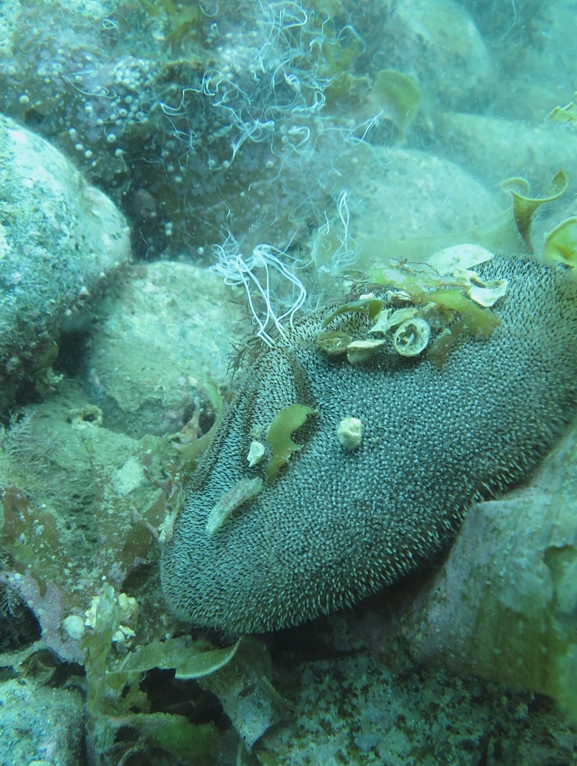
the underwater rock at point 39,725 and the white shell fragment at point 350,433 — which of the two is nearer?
the underwater rock at point 39,725

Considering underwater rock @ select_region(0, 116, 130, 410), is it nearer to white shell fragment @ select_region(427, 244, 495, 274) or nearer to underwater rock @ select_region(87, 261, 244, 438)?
underwater rock @ select_region(87, 261, 244, 438)

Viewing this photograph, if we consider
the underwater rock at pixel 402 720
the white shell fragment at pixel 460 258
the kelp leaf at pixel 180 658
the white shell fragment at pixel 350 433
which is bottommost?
the underwater rock at pixel 402 720

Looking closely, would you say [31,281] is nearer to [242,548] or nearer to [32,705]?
[242,548]

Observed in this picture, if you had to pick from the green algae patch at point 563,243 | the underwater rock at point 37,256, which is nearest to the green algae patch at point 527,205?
the green algae patch at point 563,243

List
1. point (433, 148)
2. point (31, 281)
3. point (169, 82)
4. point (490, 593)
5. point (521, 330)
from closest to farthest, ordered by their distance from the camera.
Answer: point (490, 593)
point (521, 330)
point (31, 281)
point (169, 82)
point (433, 148)

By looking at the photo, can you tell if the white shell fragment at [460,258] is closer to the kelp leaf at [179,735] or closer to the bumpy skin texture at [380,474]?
the bumpy skin texture at [380,474]

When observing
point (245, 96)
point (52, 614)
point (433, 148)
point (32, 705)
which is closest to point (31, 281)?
point (52, 614)

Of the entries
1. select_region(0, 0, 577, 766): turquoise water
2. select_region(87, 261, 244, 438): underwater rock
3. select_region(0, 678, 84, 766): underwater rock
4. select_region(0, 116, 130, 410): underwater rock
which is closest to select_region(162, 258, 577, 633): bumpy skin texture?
select_region(0, 0, 577, 766): turquoise water
